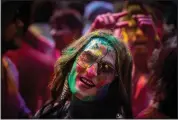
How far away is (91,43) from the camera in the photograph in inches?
63.1

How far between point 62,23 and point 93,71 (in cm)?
28

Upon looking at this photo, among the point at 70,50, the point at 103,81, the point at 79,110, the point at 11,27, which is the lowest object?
the point at 79,110


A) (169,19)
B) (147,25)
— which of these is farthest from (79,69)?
(169,19)

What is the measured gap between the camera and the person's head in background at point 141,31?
165 centimetres

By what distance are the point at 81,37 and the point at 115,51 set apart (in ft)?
0.57

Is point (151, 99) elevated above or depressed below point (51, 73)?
below

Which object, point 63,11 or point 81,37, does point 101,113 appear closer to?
point 81,37

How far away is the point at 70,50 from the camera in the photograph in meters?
1.63

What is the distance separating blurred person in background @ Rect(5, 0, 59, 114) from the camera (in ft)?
→ 5.38

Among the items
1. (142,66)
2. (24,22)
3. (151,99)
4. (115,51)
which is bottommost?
(151,99)

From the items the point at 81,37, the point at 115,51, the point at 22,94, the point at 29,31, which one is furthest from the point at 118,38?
the point at 22,94

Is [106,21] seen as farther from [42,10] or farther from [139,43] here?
[42,10]

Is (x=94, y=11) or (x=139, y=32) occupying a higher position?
(x=94, y=11)

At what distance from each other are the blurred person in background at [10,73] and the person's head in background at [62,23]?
0.17m
